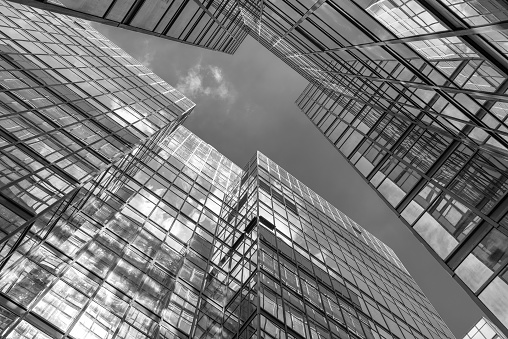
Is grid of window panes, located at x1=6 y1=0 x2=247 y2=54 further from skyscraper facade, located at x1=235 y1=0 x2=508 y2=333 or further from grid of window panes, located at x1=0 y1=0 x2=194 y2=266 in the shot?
grid of window panes, located at x1=0 y1=0 x2=194 y2=266

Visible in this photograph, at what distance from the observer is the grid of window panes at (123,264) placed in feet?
48.7

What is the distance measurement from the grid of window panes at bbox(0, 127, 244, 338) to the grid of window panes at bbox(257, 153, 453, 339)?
2.91 meters

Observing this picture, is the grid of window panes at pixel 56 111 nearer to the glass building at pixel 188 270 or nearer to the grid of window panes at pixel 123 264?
the glass building at pixel 188 270

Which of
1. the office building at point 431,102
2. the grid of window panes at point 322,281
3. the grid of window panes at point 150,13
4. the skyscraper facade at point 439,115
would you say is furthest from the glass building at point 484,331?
the grid of window panes at point 150,13

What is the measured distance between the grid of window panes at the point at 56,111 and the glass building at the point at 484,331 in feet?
109

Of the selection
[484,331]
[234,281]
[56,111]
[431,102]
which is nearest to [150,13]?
[56,111]

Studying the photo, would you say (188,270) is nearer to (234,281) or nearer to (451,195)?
(234,281)

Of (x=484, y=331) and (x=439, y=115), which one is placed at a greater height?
(x=439, y=115)

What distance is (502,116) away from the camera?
11148 millimetres

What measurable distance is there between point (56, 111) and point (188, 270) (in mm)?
10137

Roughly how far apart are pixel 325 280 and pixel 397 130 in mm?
9162

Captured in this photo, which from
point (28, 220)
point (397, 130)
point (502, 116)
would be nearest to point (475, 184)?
point (502, 116)

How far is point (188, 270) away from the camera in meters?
22.3

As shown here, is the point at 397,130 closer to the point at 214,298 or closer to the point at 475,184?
the point at 475,184
